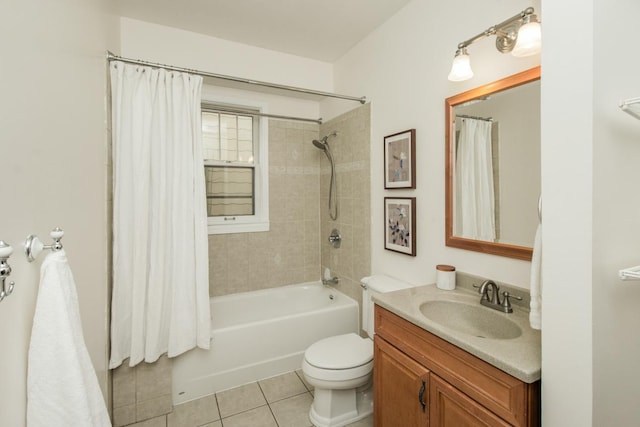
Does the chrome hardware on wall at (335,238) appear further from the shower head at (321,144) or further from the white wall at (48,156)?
the white wall at (48,156)

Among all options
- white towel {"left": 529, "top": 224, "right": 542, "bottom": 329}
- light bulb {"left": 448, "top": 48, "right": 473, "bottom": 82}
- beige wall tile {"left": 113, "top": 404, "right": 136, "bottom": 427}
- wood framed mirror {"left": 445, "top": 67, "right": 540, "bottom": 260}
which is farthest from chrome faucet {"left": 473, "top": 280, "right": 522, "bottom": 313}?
beige wall tile {"left": 113, "top": 404, "right": 136, "bottom": 427}

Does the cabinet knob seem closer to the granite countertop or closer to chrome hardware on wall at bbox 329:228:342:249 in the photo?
the granite countertop

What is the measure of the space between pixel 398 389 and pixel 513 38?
5.57 feet

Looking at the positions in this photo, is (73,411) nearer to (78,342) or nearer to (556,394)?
(78,342)

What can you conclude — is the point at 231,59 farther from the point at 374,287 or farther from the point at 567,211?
the point at 567,211

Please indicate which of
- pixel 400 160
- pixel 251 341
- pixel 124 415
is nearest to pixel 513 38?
pixel 400 160

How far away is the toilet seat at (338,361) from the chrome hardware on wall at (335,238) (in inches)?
41.9

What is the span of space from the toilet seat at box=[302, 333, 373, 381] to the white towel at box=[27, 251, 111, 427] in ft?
4.03

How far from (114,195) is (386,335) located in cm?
177

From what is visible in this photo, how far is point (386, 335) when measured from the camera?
1.54m

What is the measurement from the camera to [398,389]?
143 cm

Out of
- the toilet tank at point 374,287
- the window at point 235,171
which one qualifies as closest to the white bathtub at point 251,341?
the toilet tank at point 374,287

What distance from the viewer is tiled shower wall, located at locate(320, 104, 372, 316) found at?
8.18 ft

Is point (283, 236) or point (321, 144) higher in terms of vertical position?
point (321, 144)
